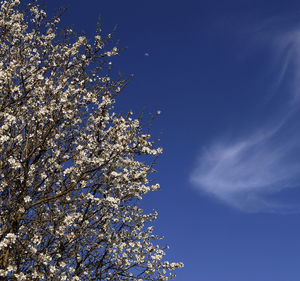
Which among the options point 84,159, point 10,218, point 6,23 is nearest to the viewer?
point 10,218

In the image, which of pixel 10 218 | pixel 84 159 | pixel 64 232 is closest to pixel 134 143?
pixel 84 159

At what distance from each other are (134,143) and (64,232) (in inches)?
123

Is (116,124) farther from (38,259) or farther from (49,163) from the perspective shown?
(38,259)

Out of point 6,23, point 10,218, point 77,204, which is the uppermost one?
point 6,23

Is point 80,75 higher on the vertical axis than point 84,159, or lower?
higher

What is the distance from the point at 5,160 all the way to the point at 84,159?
2.07 m

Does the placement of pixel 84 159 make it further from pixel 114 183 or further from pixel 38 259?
pixel 38 259

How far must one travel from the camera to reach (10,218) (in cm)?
853

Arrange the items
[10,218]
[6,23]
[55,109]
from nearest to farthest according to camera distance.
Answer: [10,218] < [55,109] < [6,23]

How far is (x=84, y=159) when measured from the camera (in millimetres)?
9188

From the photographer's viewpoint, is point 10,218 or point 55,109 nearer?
point 10,218

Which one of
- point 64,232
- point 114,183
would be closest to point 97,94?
point 114,183

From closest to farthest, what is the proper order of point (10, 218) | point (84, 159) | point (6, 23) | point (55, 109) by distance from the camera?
point (10, 218) < point (84, 159) < point (55, 109) < point (6, 23)

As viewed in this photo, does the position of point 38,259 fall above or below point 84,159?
below
